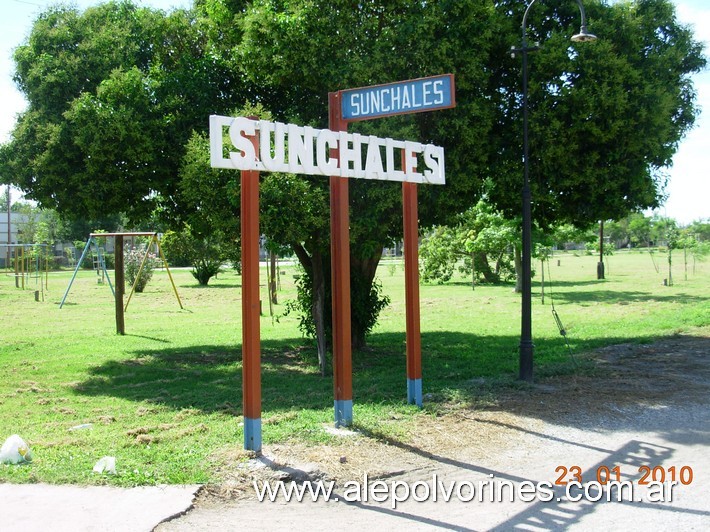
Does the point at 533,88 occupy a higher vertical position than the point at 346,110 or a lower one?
higher

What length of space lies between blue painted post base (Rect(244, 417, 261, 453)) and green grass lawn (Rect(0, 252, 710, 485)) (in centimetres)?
22

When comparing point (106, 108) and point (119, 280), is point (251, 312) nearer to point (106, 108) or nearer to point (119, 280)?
point (106, 108)

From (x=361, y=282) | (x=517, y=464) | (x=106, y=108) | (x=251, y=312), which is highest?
(x=106, y=108)

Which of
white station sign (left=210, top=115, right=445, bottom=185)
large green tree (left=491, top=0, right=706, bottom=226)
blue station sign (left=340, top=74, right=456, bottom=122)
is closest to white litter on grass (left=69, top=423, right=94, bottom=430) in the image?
white station sign (left=210, top=115, right=445, bottom=185)

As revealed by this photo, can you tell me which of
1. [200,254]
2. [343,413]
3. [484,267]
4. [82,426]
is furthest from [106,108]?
[200,254]

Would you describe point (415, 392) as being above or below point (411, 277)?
below

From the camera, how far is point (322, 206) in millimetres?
9805

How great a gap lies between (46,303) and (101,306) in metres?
2.59

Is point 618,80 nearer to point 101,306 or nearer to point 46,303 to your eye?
point 101,306

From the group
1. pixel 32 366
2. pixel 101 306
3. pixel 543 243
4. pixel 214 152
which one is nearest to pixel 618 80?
pixel 214 152

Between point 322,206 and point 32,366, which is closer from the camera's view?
point 322,206

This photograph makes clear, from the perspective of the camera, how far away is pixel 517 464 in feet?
20.3

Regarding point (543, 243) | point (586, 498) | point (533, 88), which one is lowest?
point (586, 498)

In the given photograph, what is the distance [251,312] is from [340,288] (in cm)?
129
